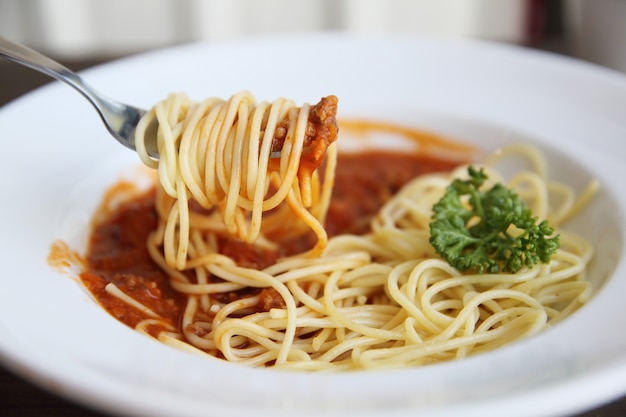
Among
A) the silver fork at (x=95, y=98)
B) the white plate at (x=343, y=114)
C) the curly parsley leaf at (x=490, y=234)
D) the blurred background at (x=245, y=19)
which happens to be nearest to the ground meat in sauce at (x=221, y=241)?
the white plate at (x=343, y=114)

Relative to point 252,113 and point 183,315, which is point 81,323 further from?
point 252,113

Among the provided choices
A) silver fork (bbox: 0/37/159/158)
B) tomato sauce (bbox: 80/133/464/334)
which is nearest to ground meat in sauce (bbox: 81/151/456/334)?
tomato sauce (bbox: 80/133/464/334)

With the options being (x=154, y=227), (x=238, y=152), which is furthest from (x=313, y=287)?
(x=154, y=227)

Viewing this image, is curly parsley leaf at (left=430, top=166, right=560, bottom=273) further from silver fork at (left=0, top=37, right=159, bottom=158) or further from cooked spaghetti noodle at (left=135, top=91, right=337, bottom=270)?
silver fork at (left=0, top=37, right=159, bottom=158)

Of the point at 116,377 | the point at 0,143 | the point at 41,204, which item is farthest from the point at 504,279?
the point at 0,143

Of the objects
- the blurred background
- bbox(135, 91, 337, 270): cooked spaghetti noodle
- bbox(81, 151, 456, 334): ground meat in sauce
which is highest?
bbox(135, 91, 337, 270): cooked spaghetti noodle

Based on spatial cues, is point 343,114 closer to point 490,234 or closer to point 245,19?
point 490,234
